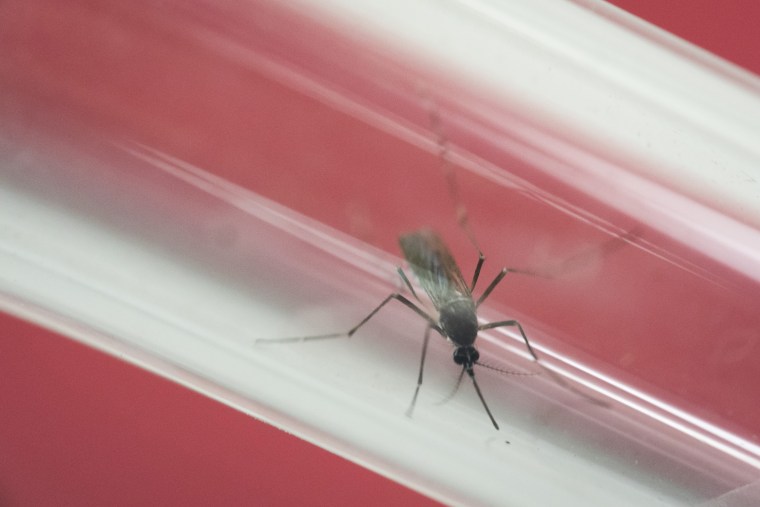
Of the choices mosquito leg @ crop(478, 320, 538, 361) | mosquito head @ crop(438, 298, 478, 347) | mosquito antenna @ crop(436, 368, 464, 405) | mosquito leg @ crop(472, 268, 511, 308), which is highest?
mosquito leg @ crop(472, 268, 511, 308)

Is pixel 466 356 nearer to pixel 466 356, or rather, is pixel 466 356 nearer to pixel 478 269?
pixel 466 356

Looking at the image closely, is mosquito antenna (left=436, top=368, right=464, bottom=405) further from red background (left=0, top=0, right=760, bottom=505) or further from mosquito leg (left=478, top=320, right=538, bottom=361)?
red background (left=0, top=0, right=760, bottom=505)

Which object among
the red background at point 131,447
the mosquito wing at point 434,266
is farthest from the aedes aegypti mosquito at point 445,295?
the red background at point 131,447

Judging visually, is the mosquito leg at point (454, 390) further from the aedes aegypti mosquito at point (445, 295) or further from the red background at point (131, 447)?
the red background at point (131, 447)

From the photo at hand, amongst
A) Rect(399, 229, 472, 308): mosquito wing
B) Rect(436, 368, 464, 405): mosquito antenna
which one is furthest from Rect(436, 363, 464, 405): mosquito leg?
Rect(399, 229, 472, 308): mosquito wing

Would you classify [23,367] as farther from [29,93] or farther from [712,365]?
[712,365]

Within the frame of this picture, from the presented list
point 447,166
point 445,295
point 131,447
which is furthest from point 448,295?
point 131,447

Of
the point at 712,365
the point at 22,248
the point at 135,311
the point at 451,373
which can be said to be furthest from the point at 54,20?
the point at 712,365
